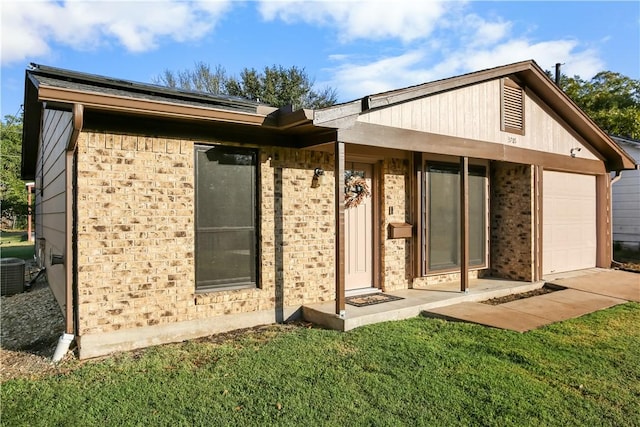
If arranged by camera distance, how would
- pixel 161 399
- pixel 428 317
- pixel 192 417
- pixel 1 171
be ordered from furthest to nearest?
pixel 1 171, pixel 428 317, pixel 161 399, pixel 192 417

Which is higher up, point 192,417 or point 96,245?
point 96,245

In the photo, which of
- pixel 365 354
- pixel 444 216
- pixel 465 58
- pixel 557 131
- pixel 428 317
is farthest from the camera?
pixel 465 58

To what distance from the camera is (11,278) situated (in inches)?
320

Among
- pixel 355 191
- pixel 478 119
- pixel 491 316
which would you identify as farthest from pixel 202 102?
pixel 478 119

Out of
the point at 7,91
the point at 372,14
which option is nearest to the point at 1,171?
the point at 7,91

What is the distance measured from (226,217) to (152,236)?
961mm

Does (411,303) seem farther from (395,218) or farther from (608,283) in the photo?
(608,283)

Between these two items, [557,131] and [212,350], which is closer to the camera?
[212,350]

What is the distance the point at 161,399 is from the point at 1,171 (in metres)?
23.7

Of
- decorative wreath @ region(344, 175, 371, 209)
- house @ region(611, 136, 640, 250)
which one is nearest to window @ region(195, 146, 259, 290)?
decorative wreath @ region(344, 175, 371, 209)

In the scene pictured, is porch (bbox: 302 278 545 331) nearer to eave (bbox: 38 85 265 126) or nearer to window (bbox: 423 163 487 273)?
window (bbox: 423 163 487 273)

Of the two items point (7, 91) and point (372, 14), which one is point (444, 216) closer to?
point (372, 14)

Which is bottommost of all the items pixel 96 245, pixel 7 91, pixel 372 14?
pixel 96 245

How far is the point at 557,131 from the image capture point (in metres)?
9.05
